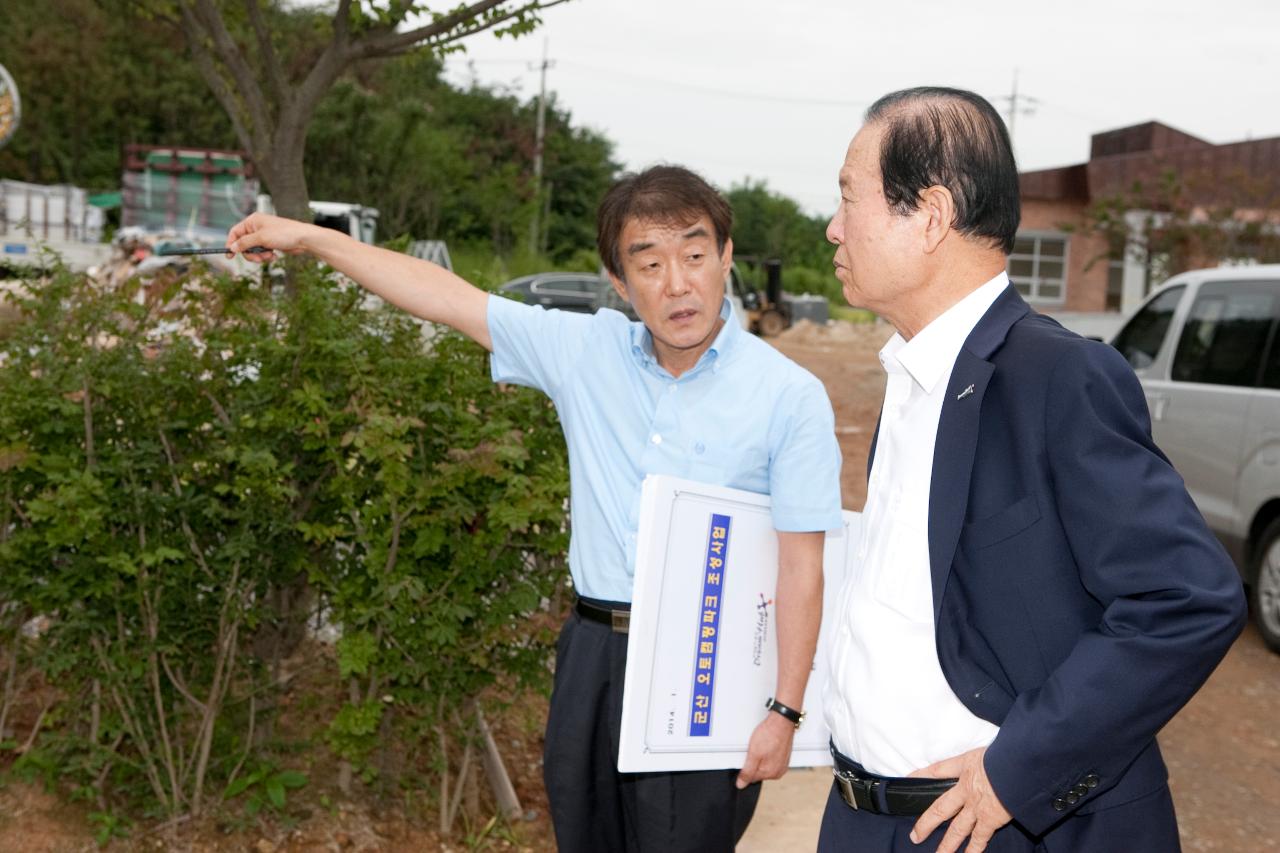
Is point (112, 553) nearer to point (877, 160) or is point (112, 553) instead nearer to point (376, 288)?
point (376, 288)

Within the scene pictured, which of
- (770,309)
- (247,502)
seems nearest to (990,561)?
(247,502)

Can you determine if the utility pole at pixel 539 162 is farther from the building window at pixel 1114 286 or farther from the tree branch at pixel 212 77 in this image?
the tree branch at pixel 212 77

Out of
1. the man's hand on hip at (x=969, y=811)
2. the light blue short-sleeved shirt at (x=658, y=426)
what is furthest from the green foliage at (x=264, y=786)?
the man's hand on hip at (x=969, y=811)

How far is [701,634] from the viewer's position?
99.0 inches

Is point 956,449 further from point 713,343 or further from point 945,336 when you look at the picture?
point 713,343

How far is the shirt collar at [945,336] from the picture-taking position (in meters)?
1.89

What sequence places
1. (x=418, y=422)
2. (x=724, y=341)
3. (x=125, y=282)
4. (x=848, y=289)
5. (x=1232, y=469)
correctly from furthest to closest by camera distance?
(x=1232, y=469)
(x=125, y=282)
(x=418, y=422)
(x=724, y=341)
(x=848, y=289)

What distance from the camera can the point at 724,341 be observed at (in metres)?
2.73

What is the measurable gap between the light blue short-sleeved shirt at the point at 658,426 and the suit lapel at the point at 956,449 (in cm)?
70

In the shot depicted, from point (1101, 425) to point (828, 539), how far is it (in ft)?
3.81

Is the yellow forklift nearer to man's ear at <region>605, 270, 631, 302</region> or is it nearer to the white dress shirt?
man's ear at <region>605, 270, 631, 302</region>

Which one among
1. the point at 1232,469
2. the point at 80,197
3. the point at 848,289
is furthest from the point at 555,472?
the point at 80,197

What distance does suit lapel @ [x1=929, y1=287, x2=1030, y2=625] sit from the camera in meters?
1.78

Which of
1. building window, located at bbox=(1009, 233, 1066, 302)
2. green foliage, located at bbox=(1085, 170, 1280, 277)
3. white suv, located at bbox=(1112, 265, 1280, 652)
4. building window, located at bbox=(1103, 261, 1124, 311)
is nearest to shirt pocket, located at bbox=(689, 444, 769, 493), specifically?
white suv, located at bbox=(1112, 265, 1280, 652)
